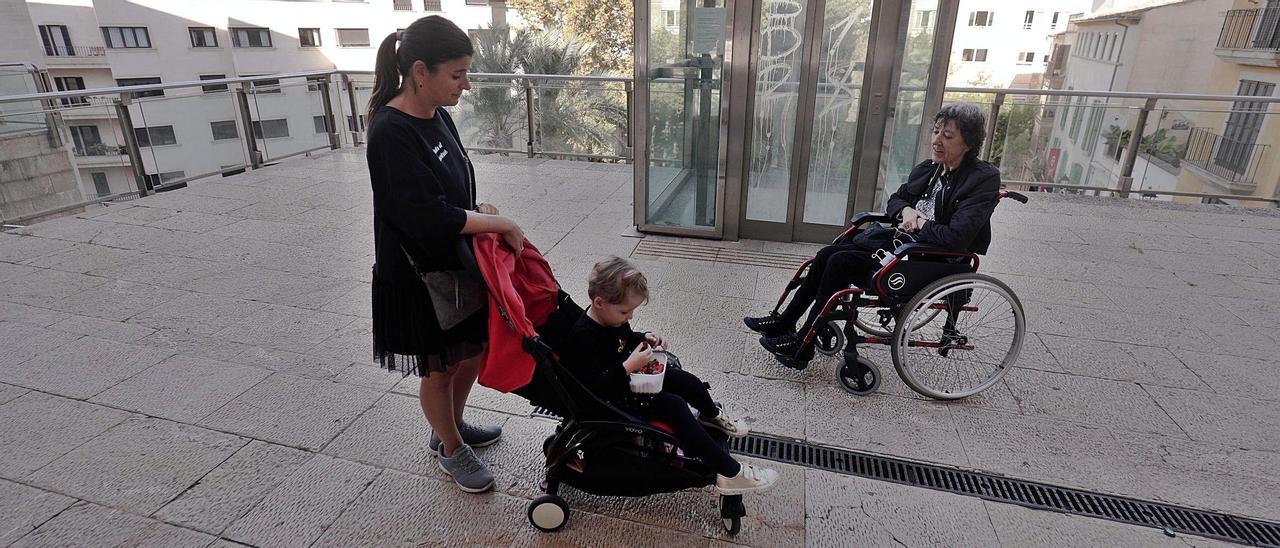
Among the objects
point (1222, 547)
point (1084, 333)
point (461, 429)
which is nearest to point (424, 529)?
point (461, 429)

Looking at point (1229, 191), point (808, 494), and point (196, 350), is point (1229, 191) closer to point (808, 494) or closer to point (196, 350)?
point (808, 494)

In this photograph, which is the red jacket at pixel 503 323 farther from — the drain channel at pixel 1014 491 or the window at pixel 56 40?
the window at pixel 56 40

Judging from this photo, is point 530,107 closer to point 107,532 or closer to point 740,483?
point 107,532

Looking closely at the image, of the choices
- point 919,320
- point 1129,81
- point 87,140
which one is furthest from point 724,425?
point 1129,81

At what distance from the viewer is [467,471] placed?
8.00 feet

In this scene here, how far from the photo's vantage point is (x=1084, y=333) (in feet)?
12.7

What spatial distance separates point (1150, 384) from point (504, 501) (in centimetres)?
331

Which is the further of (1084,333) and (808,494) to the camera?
(1084,333)

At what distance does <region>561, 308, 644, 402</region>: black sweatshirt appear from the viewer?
→ 2.11 metres

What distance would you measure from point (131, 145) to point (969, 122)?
310 inches

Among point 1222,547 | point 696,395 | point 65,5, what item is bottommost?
point 1222,547

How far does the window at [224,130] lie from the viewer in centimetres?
768

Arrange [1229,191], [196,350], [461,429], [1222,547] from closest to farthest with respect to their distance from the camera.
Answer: [1222,547] → [461,429] → [196,350] → [1229,191]

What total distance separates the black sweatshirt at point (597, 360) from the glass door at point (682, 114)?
354 cm
